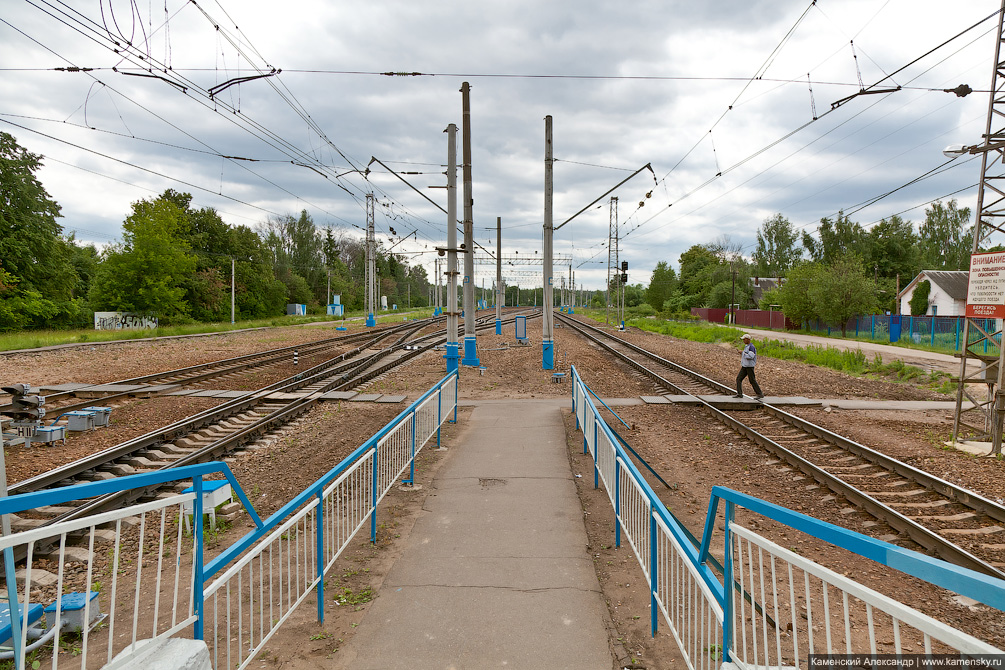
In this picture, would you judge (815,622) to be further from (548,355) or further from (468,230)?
(468,230)

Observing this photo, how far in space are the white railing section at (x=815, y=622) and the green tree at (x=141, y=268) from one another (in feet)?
169

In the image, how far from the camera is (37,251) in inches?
1609

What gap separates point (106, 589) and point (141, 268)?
4866cm

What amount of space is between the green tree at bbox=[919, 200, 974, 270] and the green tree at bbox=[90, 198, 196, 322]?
82946 mm

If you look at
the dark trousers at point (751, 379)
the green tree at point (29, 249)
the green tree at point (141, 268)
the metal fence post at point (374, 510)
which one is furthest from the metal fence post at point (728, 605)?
the green tree at point (141, 268)

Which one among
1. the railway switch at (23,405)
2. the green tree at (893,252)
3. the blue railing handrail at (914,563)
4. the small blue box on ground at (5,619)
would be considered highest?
the green tree at (893,252)

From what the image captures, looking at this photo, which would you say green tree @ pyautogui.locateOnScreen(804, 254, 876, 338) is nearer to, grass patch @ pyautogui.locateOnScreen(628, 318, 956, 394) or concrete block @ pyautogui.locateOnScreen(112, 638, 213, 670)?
grass patch @ pyautogui.locateOnScreen(628, 318, 956, 394)

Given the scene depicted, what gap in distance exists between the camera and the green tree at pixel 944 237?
6788 cm

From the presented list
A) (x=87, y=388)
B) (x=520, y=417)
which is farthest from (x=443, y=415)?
(x=87, y=388)

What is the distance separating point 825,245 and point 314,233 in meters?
73.1

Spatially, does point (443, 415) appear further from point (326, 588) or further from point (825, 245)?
point (825, 245)

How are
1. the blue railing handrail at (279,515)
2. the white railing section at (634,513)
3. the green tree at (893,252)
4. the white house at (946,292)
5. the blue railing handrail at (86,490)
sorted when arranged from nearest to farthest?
1. the blue railing handrail at (86,490)
2. the blue railing handrail at (279,515)
3. the white railing section at (634,513)
4. the white house at (946,292)
5. the green tree at (893,252)

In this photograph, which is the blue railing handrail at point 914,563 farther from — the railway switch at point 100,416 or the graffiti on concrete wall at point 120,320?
the graffiti on concrete wall at point 120,320

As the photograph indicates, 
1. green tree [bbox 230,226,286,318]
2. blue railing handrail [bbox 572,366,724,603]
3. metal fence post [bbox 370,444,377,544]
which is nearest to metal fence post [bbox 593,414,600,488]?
blue railing handrail [bbox 572,366,724,603]
